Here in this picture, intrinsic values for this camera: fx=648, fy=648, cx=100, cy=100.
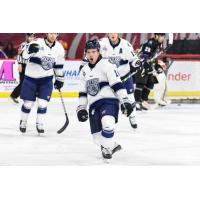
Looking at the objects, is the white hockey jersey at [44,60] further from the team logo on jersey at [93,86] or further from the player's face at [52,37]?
the team logo on jersey at [93,86]

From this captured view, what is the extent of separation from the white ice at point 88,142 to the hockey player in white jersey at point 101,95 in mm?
276

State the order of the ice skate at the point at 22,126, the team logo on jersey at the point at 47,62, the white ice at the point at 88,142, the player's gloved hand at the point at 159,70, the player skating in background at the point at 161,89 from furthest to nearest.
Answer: the player skating in background at the point at 161,89 → the player's gloved hand at the point at 159,70 → the ice skate at the point at 22,126 → the team logo on jersey at the point at 47,62 → the white ice at the point at 88,142

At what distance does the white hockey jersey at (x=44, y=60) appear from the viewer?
5.64 m

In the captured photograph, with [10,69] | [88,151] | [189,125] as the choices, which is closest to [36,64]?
[88,151]

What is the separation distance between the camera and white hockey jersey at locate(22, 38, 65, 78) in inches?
222

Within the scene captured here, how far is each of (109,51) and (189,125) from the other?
1.39 metres

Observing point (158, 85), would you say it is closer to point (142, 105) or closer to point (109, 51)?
point (142, 105)

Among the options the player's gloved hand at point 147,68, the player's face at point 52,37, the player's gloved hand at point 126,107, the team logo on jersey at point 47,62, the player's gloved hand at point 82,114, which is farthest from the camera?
the player's gloved hand at point 147,68

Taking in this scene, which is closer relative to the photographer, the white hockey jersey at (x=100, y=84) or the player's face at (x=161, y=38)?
the white hockey jersey at (x=100, y=84)

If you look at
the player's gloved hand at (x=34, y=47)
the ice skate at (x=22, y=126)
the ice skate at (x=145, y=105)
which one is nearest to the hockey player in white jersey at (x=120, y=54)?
the player's gloved hand at (x=34, y=47)

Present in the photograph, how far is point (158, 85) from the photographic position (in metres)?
7.95

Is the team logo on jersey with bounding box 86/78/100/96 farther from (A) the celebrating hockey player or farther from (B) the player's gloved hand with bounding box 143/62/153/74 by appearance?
(B) the player's gloved hand with bounding box 143/62/153/74

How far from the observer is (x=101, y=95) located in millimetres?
4652

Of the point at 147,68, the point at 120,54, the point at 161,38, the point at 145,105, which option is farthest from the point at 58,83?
the point at 145,105
